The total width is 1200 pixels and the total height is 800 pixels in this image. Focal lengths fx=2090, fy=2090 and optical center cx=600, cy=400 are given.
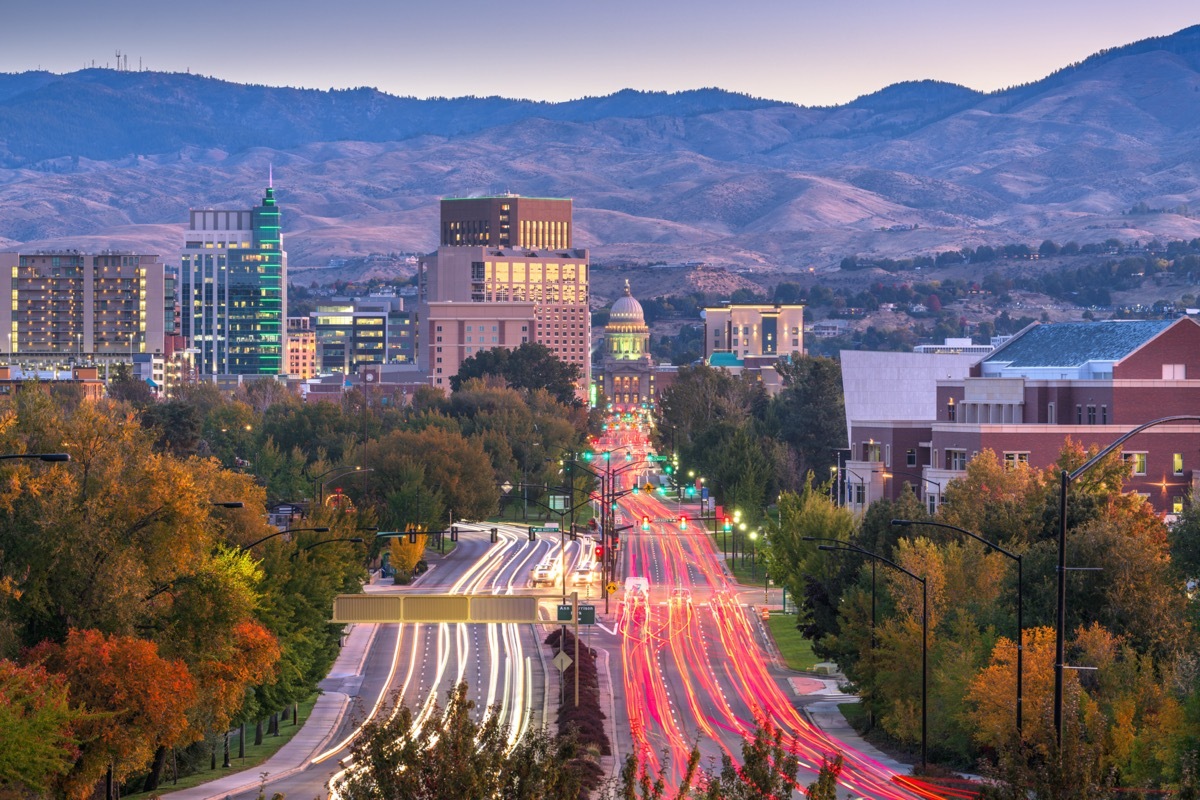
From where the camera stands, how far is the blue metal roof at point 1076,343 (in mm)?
126188

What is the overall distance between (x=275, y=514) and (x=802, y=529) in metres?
35.6

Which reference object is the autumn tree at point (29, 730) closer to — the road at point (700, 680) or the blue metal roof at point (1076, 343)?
the road at point (700, 680)

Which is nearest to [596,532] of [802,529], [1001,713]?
[802,529]

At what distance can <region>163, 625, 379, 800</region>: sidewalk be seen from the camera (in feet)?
206

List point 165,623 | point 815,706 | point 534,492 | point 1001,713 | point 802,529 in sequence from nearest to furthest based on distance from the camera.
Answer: point 1001,713 < point 165,623 < point 815,706 < point 802,529 < point 534,492

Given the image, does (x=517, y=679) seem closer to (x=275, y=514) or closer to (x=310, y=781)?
(x=310, y=781)

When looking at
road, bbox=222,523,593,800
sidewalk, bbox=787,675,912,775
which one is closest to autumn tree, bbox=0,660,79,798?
road, bbox=222,523,593,800

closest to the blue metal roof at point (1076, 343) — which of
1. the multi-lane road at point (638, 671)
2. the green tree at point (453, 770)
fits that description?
the multi-lane road at point (638, 671)

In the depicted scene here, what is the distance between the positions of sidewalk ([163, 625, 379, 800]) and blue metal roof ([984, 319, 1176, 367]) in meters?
48.7

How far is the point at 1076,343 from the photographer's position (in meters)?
132

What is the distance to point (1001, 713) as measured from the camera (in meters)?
59.8

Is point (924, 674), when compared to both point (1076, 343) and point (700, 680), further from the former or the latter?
point (1076, 343)

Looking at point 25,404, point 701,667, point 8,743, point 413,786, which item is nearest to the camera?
point 413,786

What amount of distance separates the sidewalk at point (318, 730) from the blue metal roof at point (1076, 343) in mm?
48697
